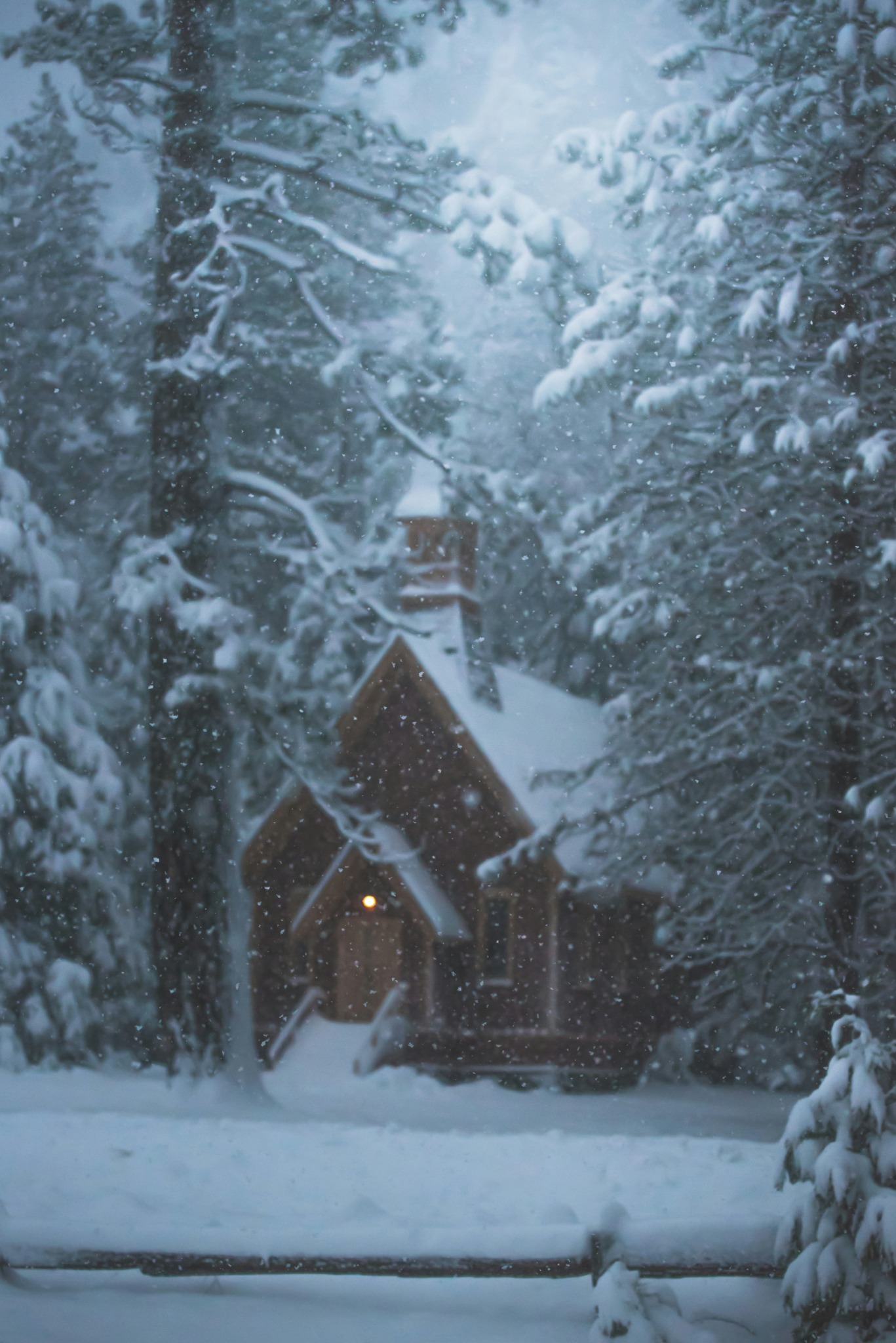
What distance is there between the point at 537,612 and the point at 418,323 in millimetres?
7706

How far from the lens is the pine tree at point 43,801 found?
1162cm

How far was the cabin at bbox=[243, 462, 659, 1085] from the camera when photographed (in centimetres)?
1435

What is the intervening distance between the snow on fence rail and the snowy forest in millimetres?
2420

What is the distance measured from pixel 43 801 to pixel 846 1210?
9.11 metres

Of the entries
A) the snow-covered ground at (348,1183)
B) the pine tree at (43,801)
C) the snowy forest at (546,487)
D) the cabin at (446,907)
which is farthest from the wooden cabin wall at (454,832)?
the pine tree at (43,801)

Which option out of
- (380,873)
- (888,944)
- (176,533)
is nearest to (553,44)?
(176,533)

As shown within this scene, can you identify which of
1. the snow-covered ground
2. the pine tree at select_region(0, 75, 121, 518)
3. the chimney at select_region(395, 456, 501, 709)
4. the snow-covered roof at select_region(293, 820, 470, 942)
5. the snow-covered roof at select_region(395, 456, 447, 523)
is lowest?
the snow-covered ground

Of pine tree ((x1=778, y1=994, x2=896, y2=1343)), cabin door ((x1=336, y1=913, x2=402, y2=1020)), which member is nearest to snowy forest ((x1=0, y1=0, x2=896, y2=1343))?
cabin door ((x1=336, y1=913, x2=402, y2=1020))

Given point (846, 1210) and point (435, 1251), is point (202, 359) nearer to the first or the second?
point (435, 1251)

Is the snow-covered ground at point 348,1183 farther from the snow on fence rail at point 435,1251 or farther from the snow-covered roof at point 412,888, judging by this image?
the snow-covered roof at point 412,888

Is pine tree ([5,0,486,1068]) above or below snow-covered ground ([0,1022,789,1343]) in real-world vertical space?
above

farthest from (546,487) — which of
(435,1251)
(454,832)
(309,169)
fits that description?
(435,1251)

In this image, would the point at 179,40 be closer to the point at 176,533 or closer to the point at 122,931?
the point at 176,533

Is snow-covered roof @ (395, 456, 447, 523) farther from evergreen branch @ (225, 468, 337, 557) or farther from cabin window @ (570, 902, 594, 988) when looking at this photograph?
cabin window @ (570, 902, 594, 988)
